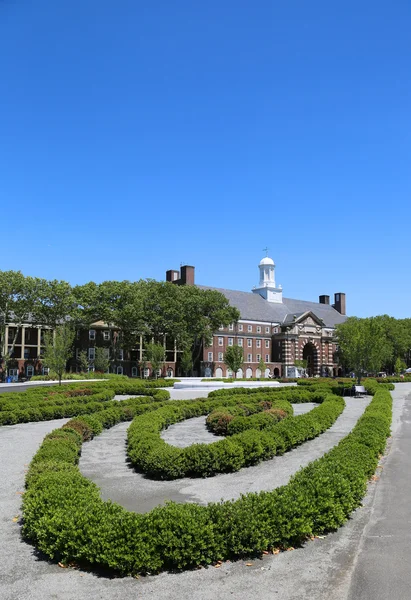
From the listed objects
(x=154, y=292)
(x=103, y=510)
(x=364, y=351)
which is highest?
(x=154, y=292)

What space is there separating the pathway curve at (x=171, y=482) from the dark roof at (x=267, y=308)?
6925 centimetres

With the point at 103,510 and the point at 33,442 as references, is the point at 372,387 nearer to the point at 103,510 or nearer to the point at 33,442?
the point at 33,442

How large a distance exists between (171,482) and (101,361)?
5525 cm

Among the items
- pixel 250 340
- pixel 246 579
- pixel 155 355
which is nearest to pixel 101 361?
pixel 155 355

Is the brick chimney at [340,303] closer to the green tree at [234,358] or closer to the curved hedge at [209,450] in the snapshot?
the green tree at [234,358]

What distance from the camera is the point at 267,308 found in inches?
3612

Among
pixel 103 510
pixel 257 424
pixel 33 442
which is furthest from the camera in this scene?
pixel 257 424

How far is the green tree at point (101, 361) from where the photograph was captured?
65812 millimetres

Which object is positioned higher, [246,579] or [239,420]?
[239,420]

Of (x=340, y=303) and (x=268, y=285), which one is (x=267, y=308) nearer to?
(x=268, y=285)

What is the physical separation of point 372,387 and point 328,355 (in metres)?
55.7

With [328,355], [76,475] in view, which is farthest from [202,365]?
[76,475]

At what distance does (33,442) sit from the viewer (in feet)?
55.0

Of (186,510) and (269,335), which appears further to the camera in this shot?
(269,335)
